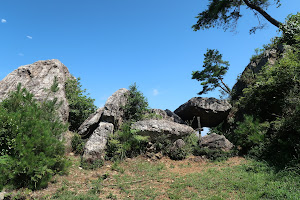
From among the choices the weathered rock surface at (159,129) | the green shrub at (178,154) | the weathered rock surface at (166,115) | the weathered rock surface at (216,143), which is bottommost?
the green shrub at (178,154)

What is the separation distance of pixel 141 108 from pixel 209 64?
811 cm

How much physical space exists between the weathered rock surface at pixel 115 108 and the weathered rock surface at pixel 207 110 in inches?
198

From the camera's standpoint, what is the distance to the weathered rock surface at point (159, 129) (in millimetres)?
10805

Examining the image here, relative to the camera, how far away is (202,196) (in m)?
5.84

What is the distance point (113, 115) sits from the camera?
11.5 metres

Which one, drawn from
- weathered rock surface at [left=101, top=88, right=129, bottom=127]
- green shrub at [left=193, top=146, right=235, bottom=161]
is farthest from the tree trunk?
weathered rock surface at [left=101, top=88, right=129, bottom=127]

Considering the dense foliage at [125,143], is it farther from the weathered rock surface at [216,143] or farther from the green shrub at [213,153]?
the weathered rock surface at [216,143]

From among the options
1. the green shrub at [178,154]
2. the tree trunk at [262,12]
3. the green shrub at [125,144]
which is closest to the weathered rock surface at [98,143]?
the green shrub at [125,144]

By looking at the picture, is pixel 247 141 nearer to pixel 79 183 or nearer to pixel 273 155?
pixel 273 155

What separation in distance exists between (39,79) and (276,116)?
580 inches

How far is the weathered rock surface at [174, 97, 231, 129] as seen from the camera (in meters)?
14.1

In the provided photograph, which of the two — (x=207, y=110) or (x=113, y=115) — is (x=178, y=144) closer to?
(x=113, y=115)

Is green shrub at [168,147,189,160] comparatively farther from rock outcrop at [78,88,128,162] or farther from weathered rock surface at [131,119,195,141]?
rock outcrop at [78,88,128,162]

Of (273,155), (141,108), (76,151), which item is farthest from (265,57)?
(76,151)
